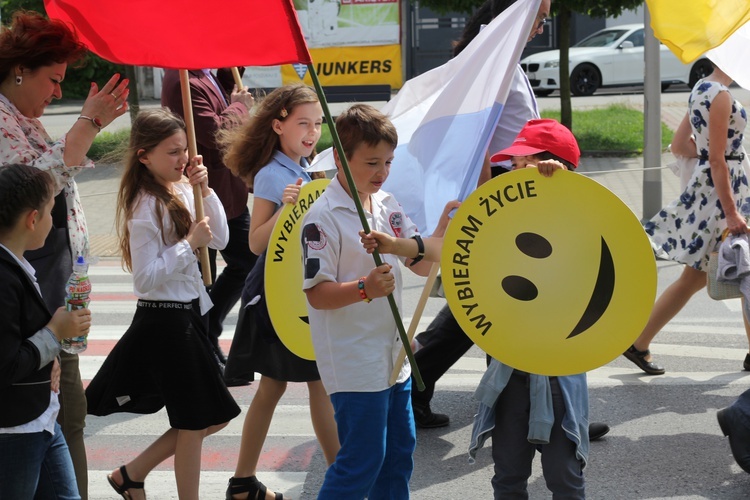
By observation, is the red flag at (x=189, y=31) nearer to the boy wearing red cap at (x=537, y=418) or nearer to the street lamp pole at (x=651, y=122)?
the boy wearing red cap at (x=537, y=418)

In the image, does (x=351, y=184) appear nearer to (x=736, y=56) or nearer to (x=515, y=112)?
(x=515, y=112)

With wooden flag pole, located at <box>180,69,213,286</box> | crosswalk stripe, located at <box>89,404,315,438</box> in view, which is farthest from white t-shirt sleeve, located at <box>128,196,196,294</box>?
crosswalk stripe, located at <box>89,404,315,438</box>

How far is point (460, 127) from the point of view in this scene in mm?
4012

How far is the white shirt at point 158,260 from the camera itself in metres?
4.04

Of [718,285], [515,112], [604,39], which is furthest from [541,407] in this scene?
[604,39]

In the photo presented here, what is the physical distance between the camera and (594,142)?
15633 mm

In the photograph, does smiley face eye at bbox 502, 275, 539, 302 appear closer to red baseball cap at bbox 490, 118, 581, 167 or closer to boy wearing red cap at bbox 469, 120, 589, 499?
boy wearing red cap at bbox 469, 120, 589, 499

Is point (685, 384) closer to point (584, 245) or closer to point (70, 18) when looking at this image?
point (584, 245)

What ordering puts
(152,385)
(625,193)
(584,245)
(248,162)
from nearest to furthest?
(584,245) → (152,385) → (248,162) → (625,193)

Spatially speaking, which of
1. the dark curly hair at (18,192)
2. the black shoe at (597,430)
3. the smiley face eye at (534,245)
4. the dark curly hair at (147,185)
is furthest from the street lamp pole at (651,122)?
the dark curly hair at (18,192)

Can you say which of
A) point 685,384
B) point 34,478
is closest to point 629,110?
point 685,384

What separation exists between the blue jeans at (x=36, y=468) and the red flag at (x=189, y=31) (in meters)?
1.33

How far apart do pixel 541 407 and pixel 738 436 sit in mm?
1324

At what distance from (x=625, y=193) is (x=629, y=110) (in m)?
8.04
